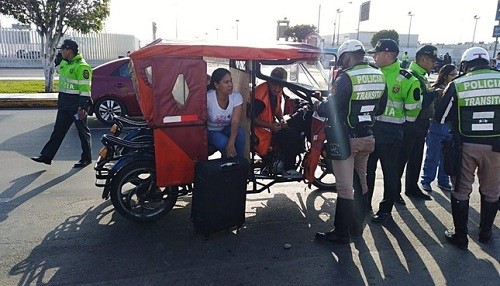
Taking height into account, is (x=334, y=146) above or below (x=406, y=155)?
above

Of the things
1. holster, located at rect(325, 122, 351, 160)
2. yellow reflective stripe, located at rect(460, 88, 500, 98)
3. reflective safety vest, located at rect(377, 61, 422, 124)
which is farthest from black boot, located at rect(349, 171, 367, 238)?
yellow reflective stripe, located at rect(460, 88, 500, 98)

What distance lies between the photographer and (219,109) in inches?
164

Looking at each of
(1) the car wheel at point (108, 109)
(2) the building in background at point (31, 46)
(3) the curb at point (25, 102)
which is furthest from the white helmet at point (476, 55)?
(2) the building in background at point (31, 46)

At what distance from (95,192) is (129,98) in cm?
464

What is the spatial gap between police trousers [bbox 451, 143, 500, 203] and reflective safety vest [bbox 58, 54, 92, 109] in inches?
205

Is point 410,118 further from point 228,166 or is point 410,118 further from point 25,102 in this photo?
point 25,102

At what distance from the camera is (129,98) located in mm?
9344

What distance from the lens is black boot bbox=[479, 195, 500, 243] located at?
12.8ft

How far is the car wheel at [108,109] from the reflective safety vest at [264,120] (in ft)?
18.8

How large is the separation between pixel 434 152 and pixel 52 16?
13782mm

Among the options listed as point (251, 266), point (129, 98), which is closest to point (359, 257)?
point (251, 266)

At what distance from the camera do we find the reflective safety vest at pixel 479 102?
3566mm

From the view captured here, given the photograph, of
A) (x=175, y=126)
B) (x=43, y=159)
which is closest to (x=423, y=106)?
(x=175, y=126)

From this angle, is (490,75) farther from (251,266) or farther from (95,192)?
(95,192)
